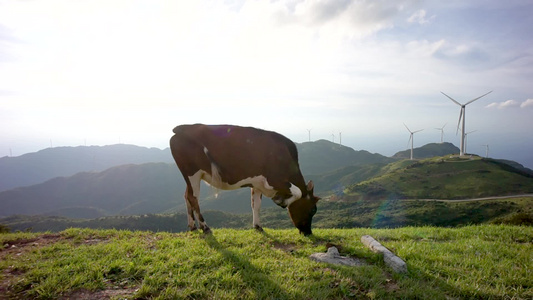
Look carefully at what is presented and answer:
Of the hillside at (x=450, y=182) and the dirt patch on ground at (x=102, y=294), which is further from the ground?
the dirt patch on ground at (x=102, y=294)

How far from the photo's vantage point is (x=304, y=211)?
931 centimetres

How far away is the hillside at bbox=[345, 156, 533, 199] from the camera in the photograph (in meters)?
79.1

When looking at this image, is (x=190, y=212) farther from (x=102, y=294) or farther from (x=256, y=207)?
(x=102, y=294)

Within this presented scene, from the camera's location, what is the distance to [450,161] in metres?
109

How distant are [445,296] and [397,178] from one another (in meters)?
103

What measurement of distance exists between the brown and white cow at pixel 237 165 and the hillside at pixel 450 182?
277 feet

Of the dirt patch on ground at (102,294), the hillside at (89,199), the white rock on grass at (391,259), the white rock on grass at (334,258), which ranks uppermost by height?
the dirt patch on ground at (102,294)

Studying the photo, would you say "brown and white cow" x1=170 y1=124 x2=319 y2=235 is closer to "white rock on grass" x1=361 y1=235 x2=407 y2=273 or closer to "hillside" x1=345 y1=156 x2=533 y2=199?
"white rock on grass" x1=361 y1=235 x2=407 y2=273

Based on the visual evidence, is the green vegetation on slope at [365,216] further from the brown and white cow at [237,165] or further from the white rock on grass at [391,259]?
the white rock on grass at [391,259]

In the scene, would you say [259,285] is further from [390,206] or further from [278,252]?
[390,206]

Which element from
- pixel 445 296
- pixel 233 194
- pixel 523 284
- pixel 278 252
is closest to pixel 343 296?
pixel 445 296

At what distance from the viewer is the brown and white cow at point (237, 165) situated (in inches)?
349

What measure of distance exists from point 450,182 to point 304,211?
3817 inches

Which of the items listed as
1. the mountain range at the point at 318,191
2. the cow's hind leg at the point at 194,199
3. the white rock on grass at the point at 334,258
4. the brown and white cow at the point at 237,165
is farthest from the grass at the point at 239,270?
the mountain range at the point at 318,191
